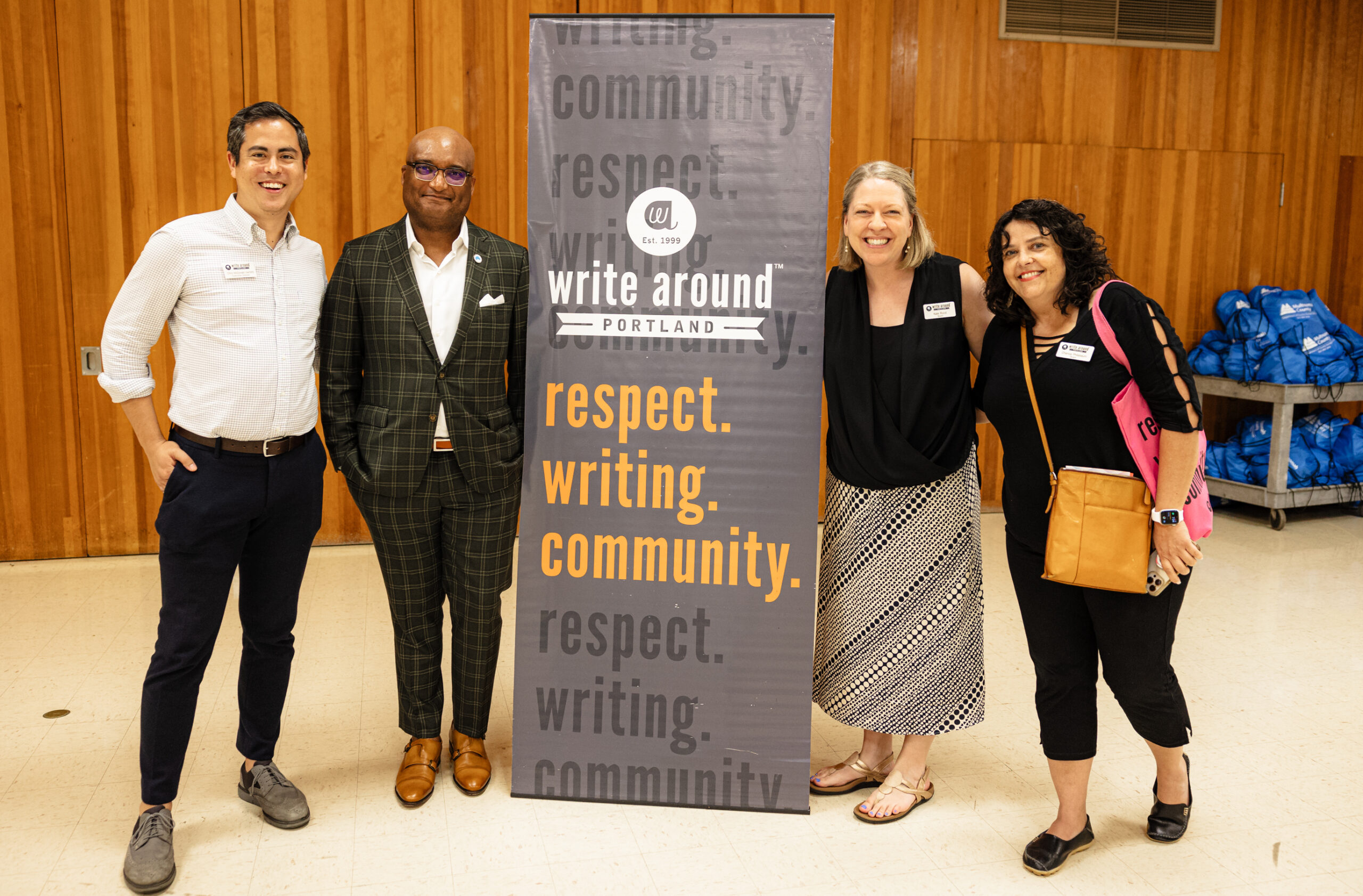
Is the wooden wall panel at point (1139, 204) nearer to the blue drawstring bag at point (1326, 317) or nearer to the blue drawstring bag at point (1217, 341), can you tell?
the blue drawstring bag at point (1217, 341)

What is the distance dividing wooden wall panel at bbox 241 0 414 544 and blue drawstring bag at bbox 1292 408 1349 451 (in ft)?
17.5

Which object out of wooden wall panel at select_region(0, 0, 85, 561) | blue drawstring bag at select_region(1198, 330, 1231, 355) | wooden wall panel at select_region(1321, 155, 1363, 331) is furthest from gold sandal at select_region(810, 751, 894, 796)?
wooden wall panel at select_region(1321, 155, 1363, 331)

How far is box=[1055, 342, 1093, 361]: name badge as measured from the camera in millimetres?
2240

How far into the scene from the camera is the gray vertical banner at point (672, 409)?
258 centimetres

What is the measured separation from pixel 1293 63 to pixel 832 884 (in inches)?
247

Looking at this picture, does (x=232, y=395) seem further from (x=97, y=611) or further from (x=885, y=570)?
(x=97, y=611)

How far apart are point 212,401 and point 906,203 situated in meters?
1.71

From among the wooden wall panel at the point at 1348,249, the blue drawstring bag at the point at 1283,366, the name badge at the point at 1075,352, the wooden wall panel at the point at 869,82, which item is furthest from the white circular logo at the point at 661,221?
the wooden wall panel at the point at 1348,249

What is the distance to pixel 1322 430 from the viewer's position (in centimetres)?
611

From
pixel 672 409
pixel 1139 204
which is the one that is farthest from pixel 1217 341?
pixel 672 409

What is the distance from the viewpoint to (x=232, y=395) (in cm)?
234

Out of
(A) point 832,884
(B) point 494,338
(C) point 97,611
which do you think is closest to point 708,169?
(B) point 494,338

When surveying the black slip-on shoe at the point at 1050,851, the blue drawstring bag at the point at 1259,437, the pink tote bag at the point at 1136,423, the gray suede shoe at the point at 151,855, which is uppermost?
the pink tote bag at the point at 1136,423

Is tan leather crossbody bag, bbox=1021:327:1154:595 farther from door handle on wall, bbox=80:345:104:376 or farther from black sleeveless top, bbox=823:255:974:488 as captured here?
door handle on wall, bbox=80:345:104:376
